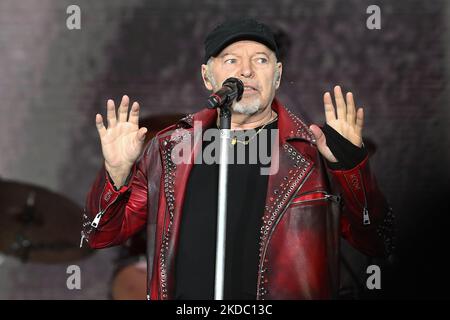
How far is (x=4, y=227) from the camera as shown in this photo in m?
3.93

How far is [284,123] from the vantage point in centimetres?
269

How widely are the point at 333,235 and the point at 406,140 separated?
1.39 meters

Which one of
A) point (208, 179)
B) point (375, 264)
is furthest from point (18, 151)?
point (375, 264)

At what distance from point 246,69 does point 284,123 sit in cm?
23

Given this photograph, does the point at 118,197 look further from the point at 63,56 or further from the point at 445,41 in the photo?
the point at 445,41

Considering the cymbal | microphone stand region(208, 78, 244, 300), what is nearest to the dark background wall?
the cymbal

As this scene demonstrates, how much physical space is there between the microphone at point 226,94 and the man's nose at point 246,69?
360mm

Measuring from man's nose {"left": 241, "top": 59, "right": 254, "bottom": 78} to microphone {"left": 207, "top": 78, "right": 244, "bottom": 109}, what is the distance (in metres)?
0.36

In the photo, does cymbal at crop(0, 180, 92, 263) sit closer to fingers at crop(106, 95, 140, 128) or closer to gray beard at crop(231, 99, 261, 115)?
fingers at crop(106, 95, 140, 128)

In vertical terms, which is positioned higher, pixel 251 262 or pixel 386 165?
pixel 386 165

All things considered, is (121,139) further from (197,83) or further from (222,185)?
(197,83)

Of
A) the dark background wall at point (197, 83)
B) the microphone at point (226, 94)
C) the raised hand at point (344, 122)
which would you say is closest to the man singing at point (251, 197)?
the raised hand at point (344, 122)

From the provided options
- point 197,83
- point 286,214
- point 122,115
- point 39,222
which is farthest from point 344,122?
point 39,222

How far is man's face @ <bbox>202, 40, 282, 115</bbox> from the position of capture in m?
2.62
